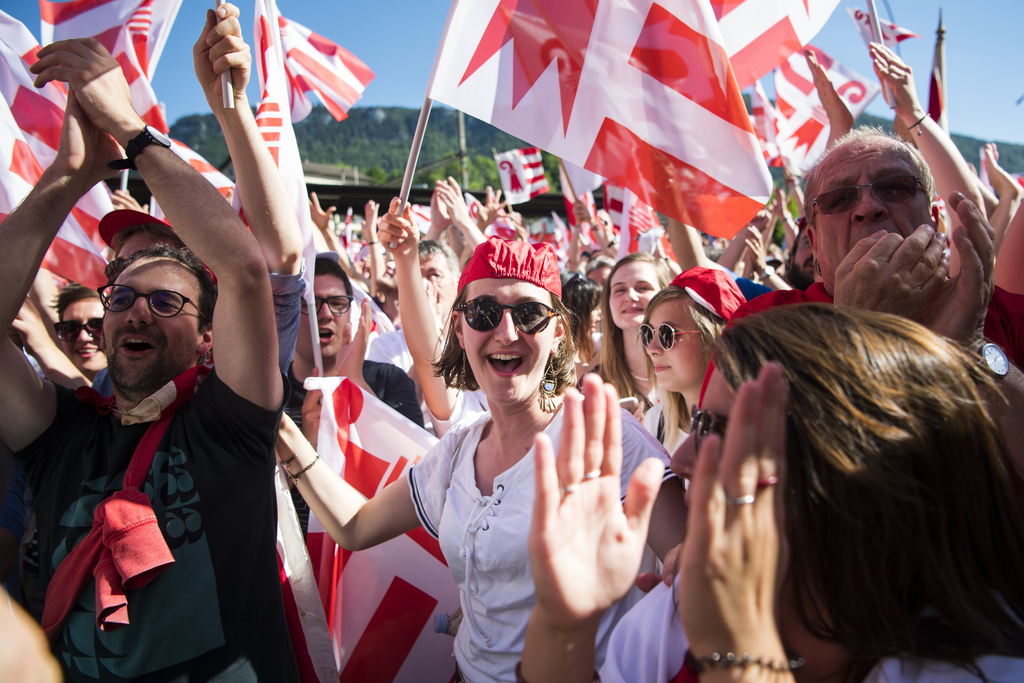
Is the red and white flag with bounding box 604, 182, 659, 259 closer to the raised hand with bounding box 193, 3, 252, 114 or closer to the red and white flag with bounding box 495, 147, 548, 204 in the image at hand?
the raised hand with bounding box 193, 3, 252, 114

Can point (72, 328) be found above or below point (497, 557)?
above

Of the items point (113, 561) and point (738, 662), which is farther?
point (113, 561)

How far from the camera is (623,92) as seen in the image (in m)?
2.28

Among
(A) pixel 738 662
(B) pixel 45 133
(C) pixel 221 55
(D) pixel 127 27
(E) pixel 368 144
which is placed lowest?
(A) pixel 738 662

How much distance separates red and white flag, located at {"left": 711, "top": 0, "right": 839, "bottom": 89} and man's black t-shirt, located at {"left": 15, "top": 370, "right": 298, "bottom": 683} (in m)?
2.37

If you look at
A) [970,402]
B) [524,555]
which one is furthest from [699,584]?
[524,555]

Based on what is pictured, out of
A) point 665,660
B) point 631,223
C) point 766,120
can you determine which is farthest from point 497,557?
point 766,120

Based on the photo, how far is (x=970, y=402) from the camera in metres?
1.05

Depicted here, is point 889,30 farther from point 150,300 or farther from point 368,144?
point 368,144

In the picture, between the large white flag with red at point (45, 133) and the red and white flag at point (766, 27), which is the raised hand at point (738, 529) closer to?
the red and white flag at point (766, 27)

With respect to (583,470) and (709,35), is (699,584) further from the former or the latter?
(709,35)

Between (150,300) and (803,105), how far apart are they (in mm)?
6994

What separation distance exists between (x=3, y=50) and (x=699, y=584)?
4.44 metres

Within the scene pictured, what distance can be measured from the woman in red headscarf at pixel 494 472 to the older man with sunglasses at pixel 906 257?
663 millimetres
